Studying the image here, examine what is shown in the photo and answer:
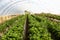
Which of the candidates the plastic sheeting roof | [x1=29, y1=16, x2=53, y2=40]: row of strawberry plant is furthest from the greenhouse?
[x1=29, y1=16, x2=53, y2=40]: row of strawberry plant

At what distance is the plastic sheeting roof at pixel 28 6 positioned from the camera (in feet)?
69.0

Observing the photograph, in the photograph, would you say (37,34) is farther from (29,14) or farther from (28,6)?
(28,6)

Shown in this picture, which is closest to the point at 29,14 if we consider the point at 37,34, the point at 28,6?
the point at 28,6

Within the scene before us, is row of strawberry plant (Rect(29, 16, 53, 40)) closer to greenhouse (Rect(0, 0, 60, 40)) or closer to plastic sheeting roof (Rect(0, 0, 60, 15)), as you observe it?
greenhouse (Rect(0, 0, 60, 40))

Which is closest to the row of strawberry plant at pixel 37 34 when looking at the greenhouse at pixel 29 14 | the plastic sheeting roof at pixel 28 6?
the greenhouse at pixel 29 14

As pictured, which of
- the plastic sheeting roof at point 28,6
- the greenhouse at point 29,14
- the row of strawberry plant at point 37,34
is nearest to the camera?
the row of strawberry plant at point 37,34

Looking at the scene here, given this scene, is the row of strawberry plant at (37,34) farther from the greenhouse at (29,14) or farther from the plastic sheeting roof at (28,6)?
the plastic sheeting roof at (28,6)

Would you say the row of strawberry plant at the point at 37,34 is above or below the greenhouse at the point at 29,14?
below

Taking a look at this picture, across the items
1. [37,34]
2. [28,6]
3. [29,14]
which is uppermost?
[28,6]

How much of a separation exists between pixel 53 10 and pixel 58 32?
9560 mm

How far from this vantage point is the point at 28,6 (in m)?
22.0

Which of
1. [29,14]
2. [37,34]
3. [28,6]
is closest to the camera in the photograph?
[37,34]

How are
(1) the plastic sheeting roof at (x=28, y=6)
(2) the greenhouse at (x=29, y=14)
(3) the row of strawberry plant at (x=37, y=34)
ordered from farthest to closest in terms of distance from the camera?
1. (1) the plastic sheeting roof at (x=28, y=6)
2. (2) the greenhouse at (x=29, y=14)
3. (3) the row of strawberry plant at (x=37, y=34)

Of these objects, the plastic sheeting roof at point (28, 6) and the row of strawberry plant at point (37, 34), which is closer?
the row of strawberry plant at point (37, 34)
